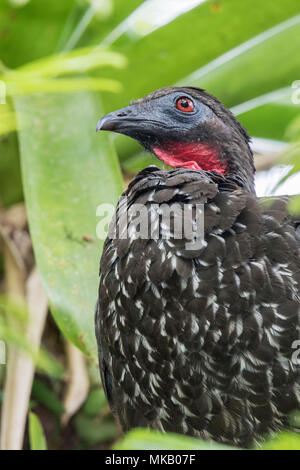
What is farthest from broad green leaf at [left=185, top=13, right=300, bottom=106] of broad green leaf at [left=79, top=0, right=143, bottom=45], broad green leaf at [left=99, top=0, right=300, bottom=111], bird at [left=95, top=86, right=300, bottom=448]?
bird at [left=95, top=86, right=300, bottom=448]

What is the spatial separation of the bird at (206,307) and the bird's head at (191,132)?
28 centimetres

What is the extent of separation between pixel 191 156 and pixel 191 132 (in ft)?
0.30

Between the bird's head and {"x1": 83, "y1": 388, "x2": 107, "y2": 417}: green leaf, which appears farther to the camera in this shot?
{"x1": 83, "y1": 388, "x2": 107, "y2": 417}: green leaf

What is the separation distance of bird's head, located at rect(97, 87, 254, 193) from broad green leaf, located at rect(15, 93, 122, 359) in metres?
0.22

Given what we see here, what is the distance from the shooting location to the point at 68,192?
7.79 ft

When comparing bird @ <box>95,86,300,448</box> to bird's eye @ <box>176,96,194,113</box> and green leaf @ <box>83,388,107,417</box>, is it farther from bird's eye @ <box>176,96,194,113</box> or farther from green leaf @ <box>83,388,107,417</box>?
green leaf @ <box>83,388,107,417</box>

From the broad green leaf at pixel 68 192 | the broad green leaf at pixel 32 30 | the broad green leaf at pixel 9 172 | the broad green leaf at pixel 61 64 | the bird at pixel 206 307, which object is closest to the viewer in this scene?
the broad green leaf at pixel 61 64

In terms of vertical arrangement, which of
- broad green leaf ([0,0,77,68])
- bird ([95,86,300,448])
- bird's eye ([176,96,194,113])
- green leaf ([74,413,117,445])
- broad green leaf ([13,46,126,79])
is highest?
broad green leaf ([0,0,77,68])

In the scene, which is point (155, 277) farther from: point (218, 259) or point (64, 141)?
point (64, 141)

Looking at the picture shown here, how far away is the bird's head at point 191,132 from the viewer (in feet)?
7.63

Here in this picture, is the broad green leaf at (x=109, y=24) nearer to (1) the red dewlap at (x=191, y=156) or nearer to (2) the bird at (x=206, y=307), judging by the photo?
(1) the red dewlap at (x=191, y=156)

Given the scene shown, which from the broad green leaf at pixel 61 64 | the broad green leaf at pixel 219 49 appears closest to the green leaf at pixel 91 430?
the broad green leaf at pixel 219 49

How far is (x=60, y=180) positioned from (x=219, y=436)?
1.12 meters

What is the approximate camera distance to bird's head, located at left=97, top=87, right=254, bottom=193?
2.32 meters
